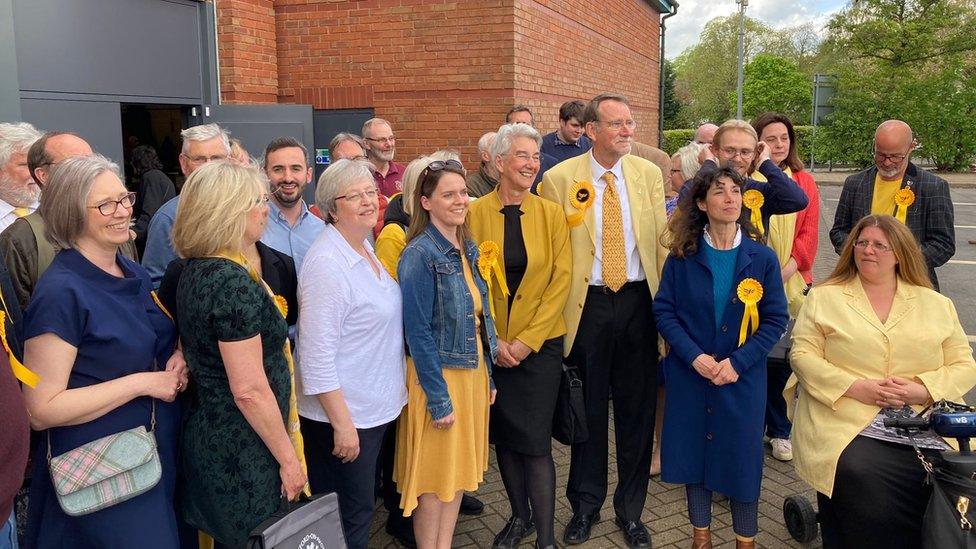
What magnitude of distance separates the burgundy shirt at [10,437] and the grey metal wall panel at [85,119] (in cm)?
512

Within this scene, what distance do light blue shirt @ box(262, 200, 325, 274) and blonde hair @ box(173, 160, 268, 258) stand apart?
3.49 ft

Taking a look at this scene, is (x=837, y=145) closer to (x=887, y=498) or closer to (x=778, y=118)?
(x=778, y=118)

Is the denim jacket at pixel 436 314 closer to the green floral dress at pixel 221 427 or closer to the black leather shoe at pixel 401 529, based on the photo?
the green floral dress at pixel 221 427

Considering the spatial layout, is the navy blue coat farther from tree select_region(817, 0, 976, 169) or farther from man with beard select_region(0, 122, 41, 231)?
tree select_region(817, 0, 976, 169)

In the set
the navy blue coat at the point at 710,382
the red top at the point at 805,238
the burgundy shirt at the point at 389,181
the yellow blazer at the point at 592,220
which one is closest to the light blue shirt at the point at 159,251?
the yellow blazer at the point at 592,220

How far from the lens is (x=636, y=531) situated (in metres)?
3.93

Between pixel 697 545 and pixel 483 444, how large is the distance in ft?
4.04

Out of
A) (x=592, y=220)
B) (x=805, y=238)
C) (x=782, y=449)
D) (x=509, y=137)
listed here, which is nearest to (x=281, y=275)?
(x=509, y=137)

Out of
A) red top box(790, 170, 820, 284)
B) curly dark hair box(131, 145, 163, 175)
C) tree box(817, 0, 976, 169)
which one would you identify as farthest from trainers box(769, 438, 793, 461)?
tree box(817, 0, 976, 169)

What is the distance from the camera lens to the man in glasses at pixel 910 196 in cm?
466

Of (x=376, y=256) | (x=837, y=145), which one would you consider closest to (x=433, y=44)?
(x=376, y=256)

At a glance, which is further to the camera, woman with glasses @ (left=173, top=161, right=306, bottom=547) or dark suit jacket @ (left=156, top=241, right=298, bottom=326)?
dark suit jacket @ (left=156, top=241, right=298, bottom=326)

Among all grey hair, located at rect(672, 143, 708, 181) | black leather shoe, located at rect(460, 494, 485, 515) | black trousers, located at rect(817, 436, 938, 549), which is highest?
grey hair, located at rect(672, 143, 708, 181)

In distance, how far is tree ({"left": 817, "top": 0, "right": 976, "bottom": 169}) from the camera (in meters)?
30.1
